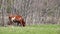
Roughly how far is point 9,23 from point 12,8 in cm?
507

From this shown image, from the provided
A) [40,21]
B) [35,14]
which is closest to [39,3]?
[35,14]

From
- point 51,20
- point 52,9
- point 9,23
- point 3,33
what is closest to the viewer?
point 3,33

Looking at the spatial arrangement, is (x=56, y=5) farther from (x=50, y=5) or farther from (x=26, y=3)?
(x=26, y=3)

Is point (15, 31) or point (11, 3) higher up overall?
point (11, 3)

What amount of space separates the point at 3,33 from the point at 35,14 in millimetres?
11086

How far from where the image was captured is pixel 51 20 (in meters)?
21.2

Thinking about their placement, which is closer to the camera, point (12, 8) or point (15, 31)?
point (15, 31)

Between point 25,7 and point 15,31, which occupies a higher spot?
point 25,7

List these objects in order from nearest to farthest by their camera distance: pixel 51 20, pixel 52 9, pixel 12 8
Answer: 1. pixel 51 20
2. pixel 12 8
3. pixel 52 9

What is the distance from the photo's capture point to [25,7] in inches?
877

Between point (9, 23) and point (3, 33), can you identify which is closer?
point (3, 33)

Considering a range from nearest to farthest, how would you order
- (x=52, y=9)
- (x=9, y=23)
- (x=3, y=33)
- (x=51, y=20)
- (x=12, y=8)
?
(x=3, y=33), (x=9, y=23), (x=51, y=20), (x=12, y=8), (x=52, y=9)

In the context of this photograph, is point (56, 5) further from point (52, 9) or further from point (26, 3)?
point (26, 3)

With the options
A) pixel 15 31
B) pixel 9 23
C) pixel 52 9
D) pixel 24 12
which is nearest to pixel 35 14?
pixel 24 12
